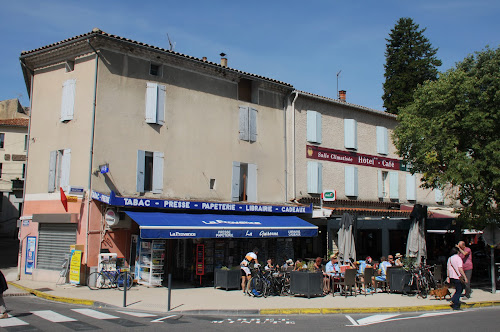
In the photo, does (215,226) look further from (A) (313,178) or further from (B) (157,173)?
(A) (313,178)

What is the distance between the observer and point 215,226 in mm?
16812

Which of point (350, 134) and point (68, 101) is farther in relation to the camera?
point (350, 134)

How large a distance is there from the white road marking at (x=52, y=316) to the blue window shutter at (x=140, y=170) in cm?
652

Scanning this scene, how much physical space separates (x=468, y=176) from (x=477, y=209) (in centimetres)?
123

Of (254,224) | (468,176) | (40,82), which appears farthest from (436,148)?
(40,82)

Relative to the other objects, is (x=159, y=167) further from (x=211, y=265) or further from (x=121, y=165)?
(x=211, y=265)

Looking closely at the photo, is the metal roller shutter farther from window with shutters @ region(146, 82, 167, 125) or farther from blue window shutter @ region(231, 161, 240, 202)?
blue window shutter @ region(231, 161, 240, 202)

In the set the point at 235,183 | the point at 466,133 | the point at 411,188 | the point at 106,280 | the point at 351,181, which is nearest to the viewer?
the point at 106,280

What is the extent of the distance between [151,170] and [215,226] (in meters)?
3.37

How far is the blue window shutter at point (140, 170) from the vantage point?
56.5 ft

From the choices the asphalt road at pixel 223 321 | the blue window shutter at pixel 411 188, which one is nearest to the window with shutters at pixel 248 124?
the blue window shutter at pixel 411 188

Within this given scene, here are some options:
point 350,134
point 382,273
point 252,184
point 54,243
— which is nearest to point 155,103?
point 252,184

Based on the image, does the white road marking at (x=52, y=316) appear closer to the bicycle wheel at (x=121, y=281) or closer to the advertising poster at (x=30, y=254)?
the bicycle wheel at (x=121, y=281)

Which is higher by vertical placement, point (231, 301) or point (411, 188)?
point (411, 188)
